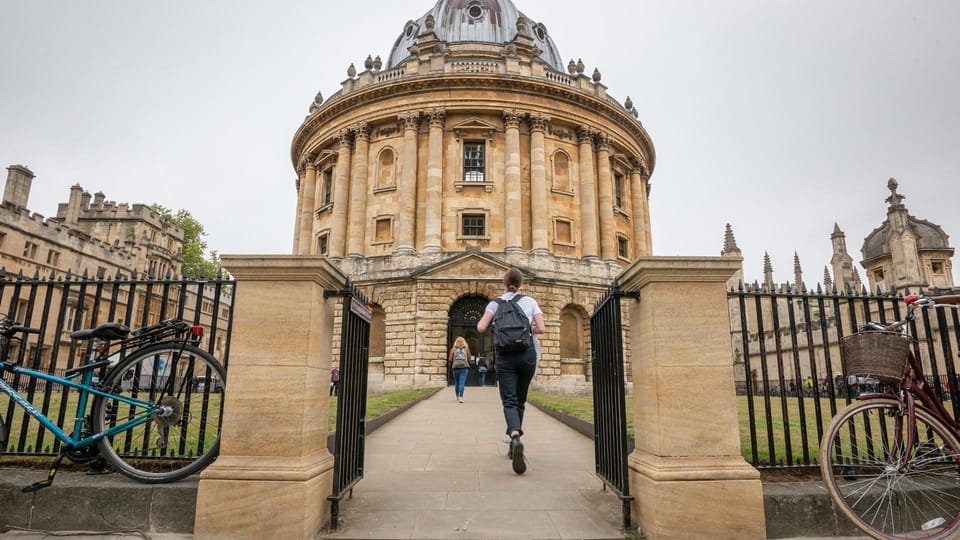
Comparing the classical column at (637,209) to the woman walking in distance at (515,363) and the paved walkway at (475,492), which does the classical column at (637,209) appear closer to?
the paved walkway at (475,492)

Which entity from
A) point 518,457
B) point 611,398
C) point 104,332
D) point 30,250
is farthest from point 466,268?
point 30,250

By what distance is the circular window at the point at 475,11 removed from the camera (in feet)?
123

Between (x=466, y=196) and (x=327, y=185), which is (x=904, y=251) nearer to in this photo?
(x=466, y=196)

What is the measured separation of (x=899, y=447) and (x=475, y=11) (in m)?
39.3

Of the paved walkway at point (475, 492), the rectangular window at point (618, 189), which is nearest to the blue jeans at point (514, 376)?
the paved walkway at point (475, 492)

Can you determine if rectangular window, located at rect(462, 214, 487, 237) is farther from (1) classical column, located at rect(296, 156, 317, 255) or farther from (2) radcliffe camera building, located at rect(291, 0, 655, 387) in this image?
(1) classical column, located at rect(296, 156, 317, 255)

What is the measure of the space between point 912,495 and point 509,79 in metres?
27.9

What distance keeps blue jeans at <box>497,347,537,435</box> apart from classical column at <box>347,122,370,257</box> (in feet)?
77.5

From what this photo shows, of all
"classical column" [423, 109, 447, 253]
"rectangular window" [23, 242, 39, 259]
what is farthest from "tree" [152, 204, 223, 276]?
"classical column" [423, 109, 447, 253]

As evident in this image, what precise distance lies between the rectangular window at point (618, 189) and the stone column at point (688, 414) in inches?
1186

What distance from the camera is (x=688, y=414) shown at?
380cm

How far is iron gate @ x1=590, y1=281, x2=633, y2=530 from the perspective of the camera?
4031 millimetres

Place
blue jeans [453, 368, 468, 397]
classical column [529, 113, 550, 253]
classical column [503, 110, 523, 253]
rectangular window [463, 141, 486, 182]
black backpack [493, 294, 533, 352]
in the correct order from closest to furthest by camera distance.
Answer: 1. black backpack [493, 294, 533, 352]
2. blue jeans [453, 368, 468, 397]
3. classical column [503, 110, 523, 253]
4. classical column [529, 113, 550, 253]
5. rectangular window [463, 141, 486, 182]

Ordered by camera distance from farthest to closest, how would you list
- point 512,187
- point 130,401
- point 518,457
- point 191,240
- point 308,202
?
point 191,240 < point 308,202 < point 512,187 < point 518,457 < point 130,401
